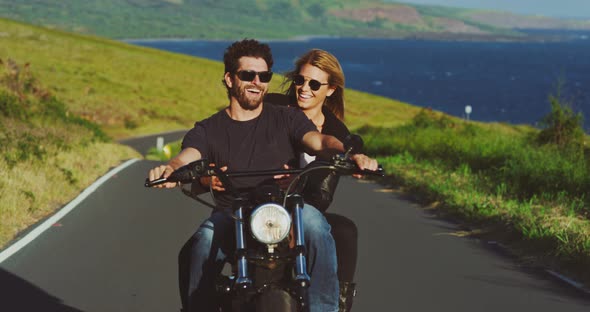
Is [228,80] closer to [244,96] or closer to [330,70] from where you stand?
[244,96]

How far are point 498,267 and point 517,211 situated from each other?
→ 2.73 metres

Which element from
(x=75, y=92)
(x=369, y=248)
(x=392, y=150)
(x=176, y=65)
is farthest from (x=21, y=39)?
(x=369, y=248)

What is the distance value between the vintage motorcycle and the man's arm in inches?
6.2

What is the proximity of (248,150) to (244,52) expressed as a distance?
0.49 metres

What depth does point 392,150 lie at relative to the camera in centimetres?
2745

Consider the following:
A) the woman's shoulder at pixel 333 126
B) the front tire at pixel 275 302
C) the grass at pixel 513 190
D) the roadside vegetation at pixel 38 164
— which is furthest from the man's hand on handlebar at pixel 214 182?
the roadside vegetation at pixel 38 164

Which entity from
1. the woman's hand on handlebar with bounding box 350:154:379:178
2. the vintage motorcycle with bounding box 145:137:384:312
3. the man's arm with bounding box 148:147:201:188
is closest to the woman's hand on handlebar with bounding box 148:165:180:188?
the man's arm with bounding box 148:147:201:188

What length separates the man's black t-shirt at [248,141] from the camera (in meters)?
5.35

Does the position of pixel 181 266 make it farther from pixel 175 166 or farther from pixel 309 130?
pixel 309 130

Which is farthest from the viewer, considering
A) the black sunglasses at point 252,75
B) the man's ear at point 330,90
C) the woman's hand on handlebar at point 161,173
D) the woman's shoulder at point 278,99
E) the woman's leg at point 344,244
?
the woman's shoulder at point 278,99

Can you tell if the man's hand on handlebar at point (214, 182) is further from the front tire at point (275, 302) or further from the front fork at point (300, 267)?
the front tire at point (275, 302)

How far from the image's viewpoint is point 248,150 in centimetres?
540

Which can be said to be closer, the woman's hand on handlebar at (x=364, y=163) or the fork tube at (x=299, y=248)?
the fork tube at (x=299, y=248)

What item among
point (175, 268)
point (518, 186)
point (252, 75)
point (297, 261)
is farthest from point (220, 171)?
point (518, 186)
